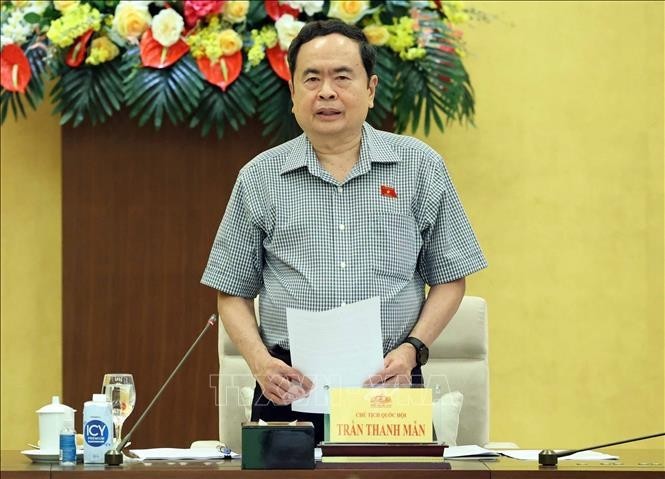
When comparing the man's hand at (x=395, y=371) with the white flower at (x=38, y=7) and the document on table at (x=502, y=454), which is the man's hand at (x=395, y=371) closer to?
the document on table at (x=502, y=454)

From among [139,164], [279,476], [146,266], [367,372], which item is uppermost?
[139,164]

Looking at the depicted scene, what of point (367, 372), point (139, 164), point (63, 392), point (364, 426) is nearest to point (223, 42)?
point (139, 164)

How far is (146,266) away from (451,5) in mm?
1272

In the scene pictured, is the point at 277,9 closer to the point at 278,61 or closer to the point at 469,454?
the point at 278,61

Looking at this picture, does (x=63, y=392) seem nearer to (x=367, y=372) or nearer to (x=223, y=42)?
(x=223, y=42)

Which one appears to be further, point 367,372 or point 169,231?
point 169,231

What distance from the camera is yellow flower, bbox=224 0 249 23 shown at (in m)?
3.72

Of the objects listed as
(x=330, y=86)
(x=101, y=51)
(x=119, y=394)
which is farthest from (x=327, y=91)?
(x=101, y=51)

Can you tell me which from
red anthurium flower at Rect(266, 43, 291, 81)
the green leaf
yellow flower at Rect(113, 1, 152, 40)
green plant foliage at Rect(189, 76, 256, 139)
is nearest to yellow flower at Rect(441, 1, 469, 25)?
red anthurium flower at Rect(266, 43, 291, 81)

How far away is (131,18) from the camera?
373cm

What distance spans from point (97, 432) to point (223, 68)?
174cm

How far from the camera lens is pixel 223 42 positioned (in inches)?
148

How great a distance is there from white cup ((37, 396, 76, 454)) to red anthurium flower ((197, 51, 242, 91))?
61.6 inches

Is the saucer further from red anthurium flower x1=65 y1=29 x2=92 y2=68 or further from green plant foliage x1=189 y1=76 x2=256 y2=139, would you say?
red anthurium flower x1=65 y1=29 x2=92 y2=68
